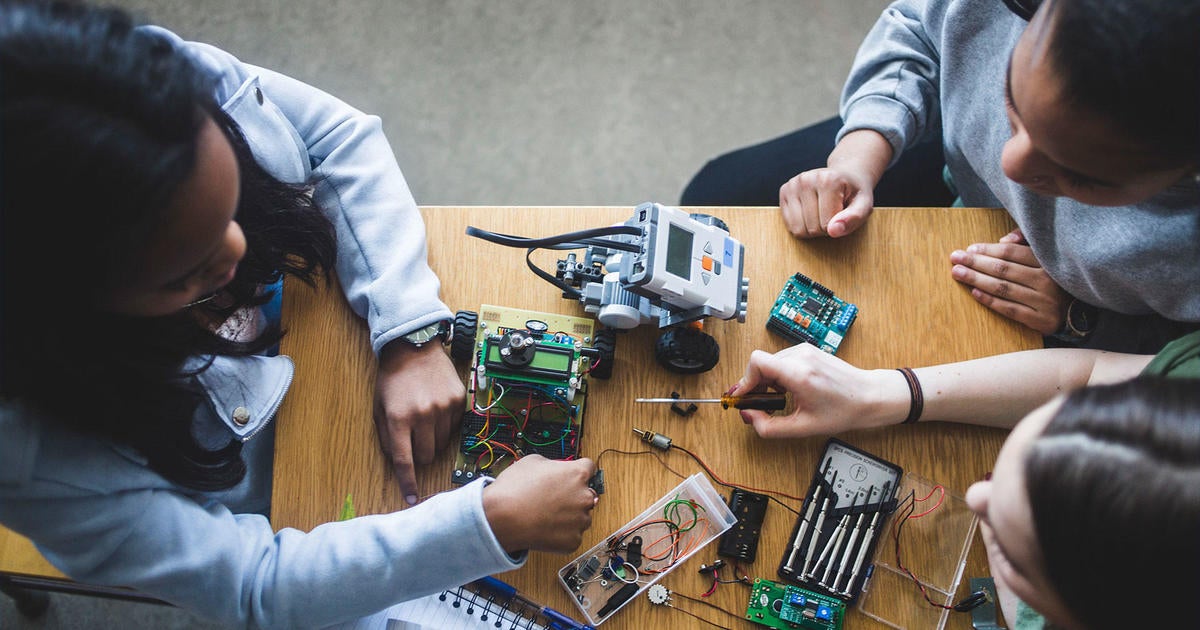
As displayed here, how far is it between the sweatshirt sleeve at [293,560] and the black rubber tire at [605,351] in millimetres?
240

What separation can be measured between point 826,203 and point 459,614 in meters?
0.84

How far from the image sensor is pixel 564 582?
1009 mm

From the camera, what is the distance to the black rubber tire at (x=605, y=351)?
3.45ft

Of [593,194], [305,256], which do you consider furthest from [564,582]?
[593,194]

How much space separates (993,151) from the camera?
1.09m

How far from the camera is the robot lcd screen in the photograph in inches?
38.4

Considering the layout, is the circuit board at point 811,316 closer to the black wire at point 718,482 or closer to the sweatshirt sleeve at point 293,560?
the black wire at point 718,482

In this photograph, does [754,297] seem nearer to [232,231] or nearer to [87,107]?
[232,231]

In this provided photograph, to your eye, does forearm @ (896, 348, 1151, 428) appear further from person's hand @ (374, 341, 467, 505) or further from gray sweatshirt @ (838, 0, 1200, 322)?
person's hand @ (374, 341, 467, 505)

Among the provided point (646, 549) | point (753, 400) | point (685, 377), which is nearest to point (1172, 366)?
point (753, 400)

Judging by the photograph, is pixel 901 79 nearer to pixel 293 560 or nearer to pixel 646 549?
pixel 646 549

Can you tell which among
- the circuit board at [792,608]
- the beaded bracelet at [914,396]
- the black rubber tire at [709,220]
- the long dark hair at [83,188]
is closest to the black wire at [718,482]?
the circuit board at [792,608]

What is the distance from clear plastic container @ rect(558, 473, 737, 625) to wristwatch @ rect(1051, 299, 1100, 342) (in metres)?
0.61

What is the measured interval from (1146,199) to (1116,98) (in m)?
0.27
